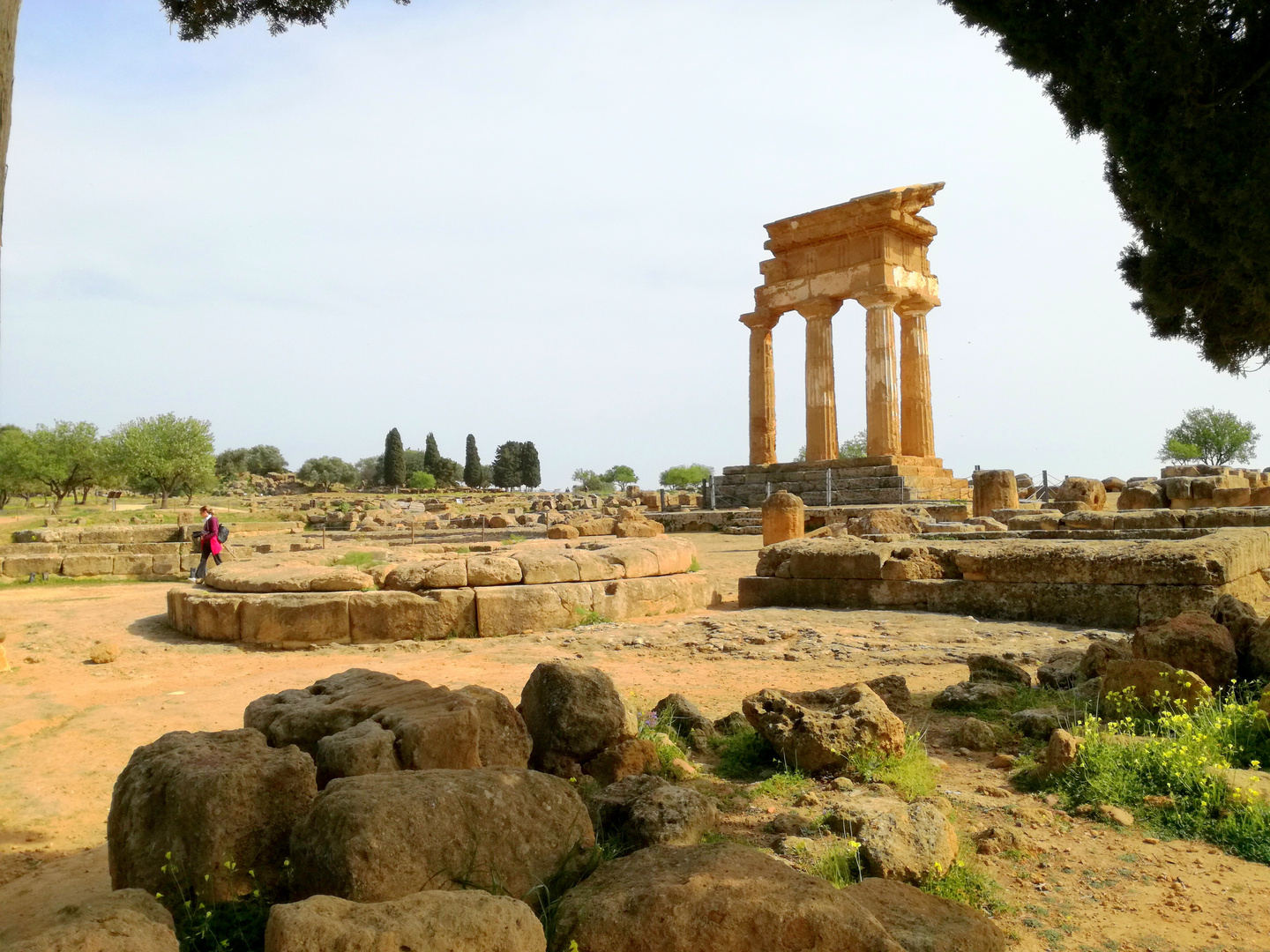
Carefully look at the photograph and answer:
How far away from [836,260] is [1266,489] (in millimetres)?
12471

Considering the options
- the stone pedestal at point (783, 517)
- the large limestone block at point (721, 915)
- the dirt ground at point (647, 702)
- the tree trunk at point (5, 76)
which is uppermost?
the tree trunk at point (5, 76)

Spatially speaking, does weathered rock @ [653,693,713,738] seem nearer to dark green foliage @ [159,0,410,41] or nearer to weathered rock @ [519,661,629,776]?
weathered rock @ [519,661,629,776]

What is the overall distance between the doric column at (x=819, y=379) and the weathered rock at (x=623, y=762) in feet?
76.1

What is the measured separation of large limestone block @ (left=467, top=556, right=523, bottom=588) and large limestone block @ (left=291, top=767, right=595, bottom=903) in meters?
5.82

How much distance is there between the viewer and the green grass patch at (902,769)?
3.54m

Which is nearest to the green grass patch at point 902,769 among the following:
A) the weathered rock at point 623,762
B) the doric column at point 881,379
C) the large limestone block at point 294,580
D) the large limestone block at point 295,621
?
the weathered rock at point 623,762

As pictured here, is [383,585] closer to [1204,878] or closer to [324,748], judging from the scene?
[324,748]

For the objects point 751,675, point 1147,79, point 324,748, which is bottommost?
point 751,675

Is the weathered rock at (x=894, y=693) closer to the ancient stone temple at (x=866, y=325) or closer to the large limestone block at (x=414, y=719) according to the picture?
the large limestone block at (x=414, y=719)

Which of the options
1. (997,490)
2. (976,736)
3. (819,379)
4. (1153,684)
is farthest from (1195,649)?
(819,379)

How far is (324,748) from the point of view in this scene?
305 cm

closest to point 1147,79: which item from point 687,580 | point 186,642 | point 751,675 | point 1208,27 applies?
point 1208,27

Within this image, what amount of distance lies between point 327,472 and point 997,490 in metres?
64.7

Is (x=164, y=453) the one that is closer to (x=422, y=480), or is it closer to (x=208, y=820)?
(x=422, y=480)
